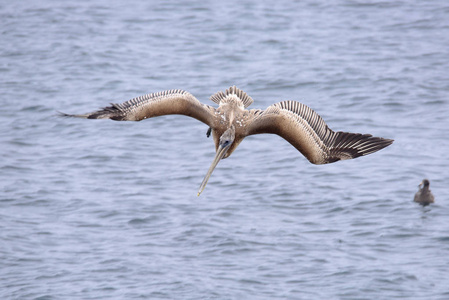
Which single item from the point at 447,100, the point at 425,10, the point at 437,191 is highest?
the point at 425,10

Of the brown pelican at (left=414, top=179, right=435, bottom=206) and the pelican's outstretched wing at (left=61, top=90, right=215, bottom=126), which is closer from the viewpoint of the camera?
the pelican's outstretched wing at (left=61, top=90, right=215, bottom=126)

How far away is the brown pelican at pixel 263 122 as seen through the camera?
397 inches

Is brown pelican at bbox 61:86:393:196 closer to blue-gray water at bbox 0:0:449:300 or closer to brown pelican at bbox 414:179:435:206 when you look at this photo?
blue-gray water at bbox 0:0:449:300

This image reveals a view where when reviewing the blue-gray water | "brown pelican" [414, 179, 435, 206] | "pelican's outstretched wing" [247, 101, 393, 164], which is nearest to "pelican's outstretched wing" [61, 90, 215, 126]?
"pelican's outstretched wing" [247, 101, 393, 164]

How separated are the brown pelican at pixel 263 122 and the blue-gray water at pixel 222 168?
4.16m

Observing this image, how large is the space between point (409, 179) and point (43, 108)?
11064 millimetres

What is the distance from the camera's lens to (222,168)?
19125 millimetres

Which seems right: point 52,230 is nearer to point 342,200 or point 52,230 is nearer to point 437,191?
point 342,200

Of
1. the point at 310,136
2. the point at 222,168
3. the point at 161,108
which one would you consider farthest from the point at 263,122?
the point at 222,168

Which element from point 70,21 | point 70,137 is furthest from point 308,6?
point 70,137

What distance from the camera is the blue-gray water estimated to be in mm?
14562

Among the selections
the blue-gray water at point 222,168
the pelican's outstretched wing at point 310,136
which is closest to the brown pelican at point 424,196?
the blue-gray water at point 222,168

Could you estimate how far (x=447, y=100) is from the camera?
22734 mm

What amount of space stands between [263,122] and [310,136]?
2.08ft
